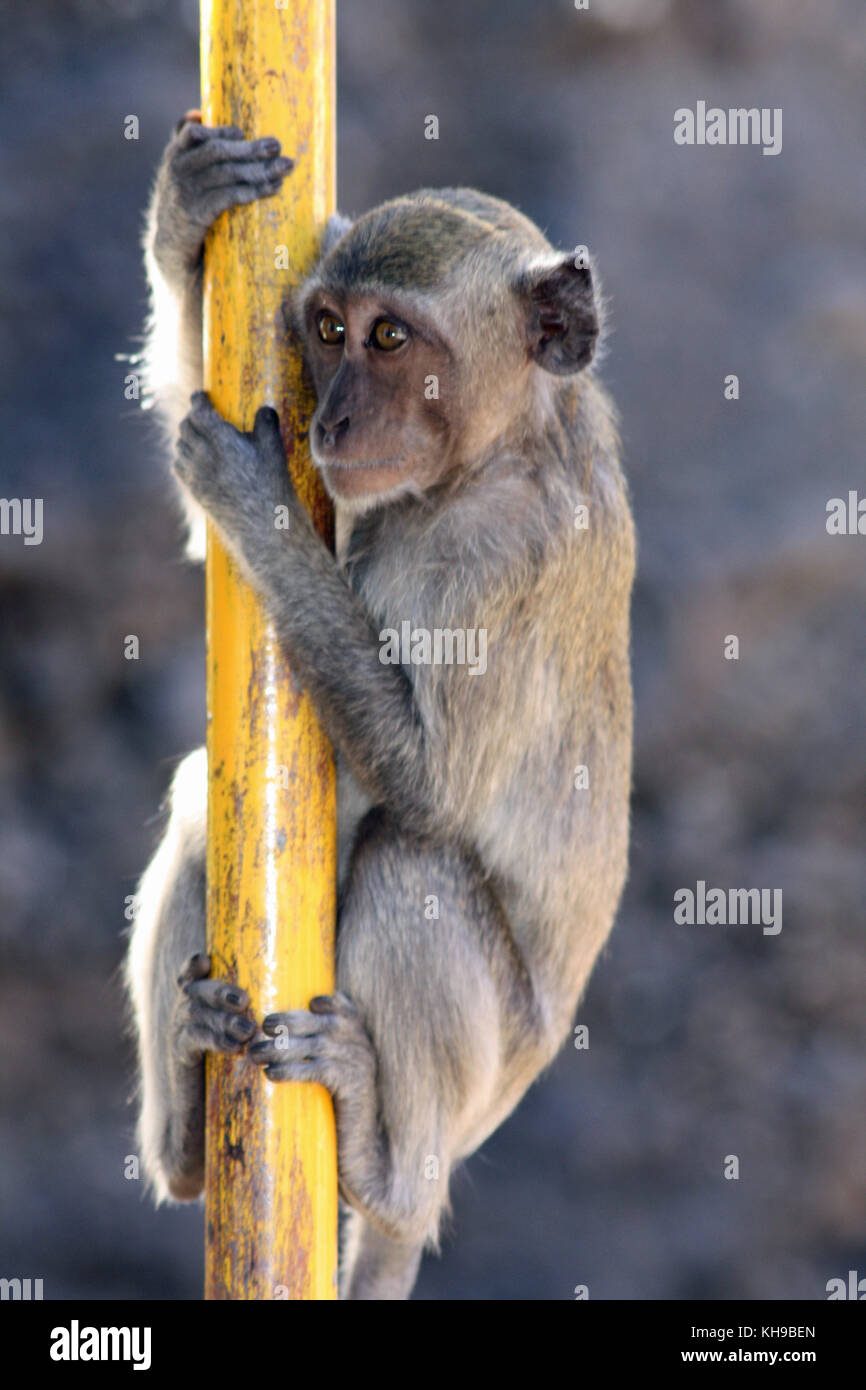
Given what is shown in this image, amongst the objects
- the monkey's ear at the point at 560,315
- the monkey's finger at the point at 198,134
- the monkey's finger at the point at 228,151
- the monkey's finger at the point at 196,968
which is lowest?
the monkey's finger at the point at 196,968

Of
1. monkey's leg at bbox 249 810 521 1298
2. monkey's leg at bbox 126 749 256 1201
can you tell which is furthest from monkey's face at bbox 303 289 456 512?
monkey's leg at bbox 126 749 256 1201

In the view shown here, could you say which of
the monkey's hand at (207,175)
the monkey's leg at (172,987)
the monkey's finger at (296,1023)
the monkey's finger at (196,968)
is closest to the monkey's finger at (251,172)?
the monkey's hand at (207,175)

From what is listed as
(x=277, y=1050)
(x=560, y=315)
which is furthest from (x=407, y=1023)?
(x=560, y=315)

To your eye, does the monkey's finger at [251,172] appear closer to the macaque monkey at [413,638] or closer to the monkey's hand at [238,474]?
the macaque monkey at [413,638]

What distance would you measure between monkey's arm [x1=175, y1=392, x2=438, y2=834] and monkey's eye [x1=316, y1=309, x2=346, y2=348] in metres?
0.34

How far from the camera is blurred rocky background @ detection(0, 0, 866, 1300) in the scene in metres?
9.17

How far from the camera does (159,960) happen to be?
4547mm

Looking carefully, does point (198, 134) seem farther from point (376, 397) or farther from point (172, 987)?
point (172, 987)

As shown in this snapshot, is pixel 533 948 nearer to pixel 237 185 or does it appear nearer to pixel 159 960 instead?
pixel 159 960

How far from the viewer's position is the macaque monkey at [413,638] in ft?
13.1

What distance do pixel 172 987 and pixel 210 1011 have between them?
2.41 ft

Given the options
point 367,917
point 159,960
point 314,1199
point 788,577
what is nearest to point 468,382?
point 367,917

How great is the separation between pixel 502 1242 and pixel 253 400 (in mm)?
6577
